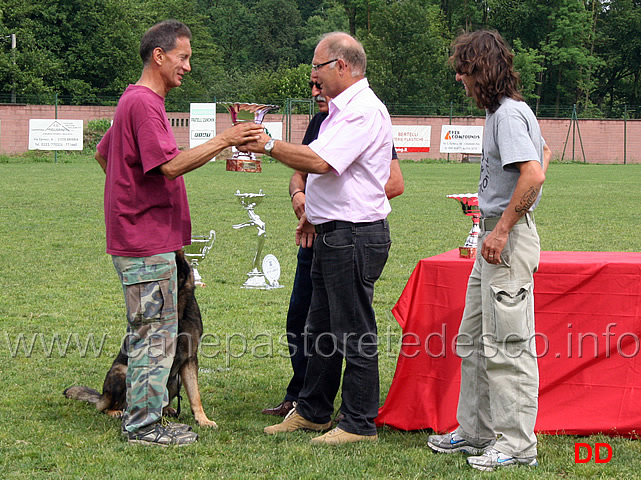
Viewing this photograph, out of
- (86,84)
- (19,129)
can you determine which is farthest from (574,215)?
(86,84)

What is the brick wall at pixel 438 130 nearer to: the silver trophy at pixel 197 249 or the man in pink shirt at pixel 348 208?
the silver trophy at pixel 197 249

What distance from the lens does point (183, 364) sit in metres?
4.42

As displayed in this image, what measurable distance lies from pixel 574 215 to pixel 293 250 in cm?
684

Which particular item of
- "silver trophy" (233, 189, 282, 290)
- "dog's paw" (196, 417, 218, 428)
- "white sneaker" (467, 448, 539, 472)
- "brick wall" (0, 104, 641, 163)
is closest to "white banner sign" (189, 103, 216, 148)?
"brick wall" (0, 104, 641, 163)

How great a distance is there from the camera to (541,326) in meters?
4.30

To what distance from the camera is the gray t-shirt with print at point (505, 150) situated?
354 cm

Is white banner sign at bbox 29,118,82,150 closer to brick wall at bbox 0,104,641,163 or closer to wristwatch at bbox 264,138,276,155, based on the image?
brick wall at bbox 0,104,641,163

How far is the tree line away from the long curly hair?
36692 millimetres

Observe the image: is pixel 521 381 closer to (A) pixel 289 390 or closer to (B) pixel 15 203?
(A) pixel 289 390

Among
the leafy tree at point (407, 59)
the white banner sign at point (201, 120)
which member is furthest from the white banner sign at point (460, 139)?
the leafy tree at point (407, 59)

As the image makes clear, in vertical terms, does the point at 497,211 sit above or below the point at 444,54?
below

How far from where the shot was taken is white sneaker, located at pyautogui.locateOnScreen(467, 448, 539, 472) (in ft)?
12.3

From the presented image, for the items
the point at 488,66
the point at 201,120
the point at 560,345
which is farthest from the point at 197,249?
the point at 201,120

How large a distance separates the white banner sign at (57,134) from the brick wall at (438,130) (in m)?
3.02
